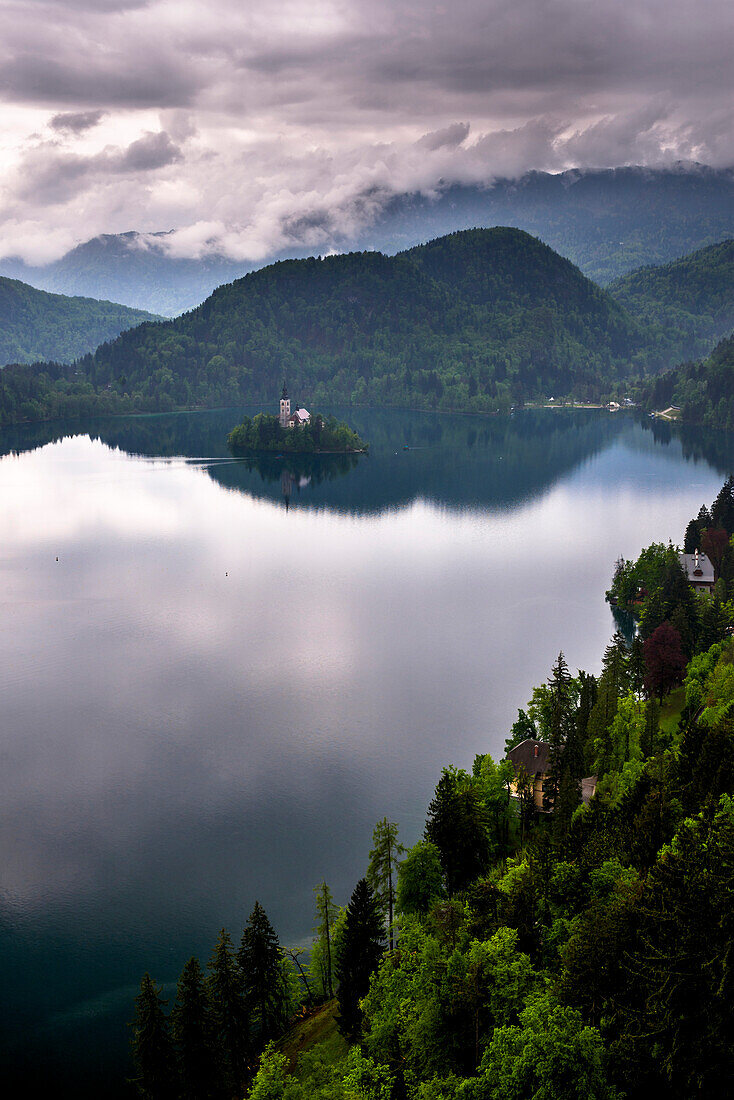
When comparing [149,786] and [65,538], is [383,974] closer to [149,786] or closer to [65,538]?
[149,786]

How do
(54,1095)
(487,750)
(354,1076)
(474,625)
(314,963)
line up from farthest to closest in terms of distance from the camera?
(474,625), (487,750), (314,963), (54,1095), (354,1076)

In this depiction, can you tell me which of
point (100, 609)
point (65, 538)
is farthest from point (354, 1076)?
point (65, 538)

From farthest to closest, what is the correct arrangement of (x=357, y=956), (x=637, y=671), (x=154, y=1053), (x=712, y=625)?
(x=712, y=625) → (x=637, y=671) → (x=357, y=956) → (x=154, y=1053)

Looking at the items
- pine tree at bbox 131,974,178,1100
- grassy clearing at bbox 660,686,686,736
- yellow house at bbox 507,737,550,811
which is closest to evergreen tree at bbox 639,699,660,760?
grassy clearing at bbox 660,686,686,736

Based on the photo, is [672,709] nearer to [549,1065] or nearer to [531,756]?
[531,756]

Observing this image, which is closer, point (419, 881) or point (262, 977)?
point (262, 977)

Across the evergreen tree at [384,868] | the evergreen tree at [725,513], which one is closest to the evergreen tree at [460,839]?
the evergreen tree at [384,868]

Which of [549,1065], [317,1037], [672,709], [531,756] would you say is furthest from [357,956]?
[672,709]
